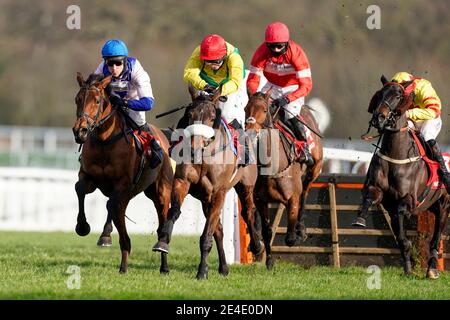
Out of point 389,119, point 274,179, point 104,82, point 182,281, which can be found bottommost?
point 182,281

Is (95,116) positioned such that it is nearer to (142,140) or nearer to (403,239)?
(142,140)

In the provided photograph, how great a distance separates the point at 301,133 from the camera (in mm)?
11898

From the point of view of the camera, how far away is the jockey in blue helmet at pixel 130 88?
1056 cm

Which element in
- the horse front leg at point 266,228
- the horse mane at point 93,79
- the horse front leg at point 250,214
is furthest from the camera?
the horse front leg at point 266,228

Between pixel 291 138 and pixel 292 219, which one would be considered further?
pixel 291 138

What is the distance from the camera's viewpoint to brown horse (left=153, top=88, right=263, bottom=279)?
383 inches

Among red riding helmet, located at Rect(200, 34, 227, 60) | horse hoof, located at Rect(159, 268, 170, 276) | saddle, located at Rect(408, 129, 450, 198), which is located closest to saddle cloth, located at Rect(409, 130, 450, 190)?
saddle, located at Rect(408, 129, 450, 198)

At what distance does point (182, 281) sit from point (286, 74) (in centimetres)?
325

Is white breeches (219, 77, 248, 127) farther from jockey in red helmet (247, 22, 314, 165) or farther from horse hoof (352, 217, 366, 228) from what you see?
horse hoof (352, 217, 366, 228)

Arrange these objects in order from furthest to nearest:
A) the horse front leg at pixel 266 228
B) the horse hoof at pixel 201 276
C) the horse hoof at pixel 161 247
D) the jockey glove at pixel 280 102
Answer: the horse front leg at pixel 266 228 → the jockey glove at pixel 280 102 → the horse hoof at pixel 201 276 → the horse hoof at pixel 161 247

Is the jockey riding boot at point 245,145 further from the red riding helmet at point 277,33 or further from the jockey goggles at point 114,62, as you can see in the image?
the jockey goggles at point 114,62

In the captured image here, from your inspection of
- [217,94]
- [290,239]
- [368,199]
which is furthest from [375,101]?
[290,239]

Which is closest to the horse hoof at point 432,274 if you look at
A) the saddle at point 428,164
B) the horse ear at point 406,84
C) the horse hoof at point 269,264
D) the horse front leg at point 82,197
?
the saddle at point 428,164

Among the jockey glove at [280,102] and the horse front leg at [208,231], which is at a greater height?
the jockey glove at [280,102]
